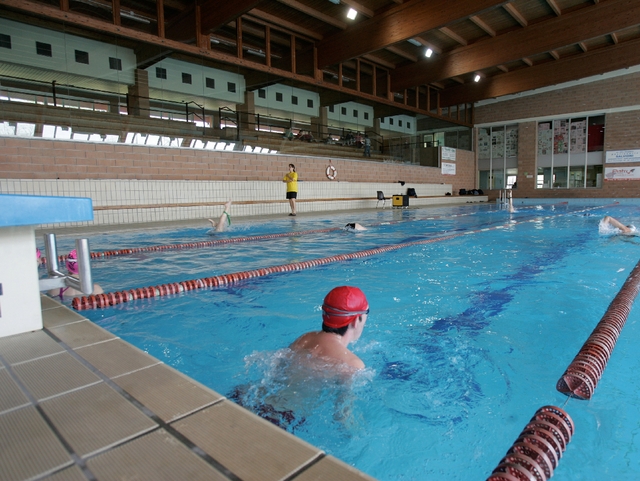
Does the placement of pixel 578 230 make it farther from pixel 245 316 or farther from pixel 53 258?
pixel 53 258

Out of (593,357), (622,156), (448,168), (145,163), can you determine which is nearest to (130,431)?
(593,357)

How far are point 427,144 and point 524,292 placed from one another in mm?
18512

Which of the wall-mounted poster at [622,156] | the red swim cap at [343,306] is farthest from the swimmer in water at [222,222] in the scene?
the wall-mounted poster at [622,156]

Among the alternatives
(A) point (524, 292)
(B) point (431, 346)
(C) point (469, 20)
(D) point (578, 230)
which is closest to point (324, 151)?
(C) point (469, 20)

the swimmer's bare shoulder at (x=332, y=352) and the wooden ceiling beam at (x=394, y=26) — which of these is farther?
the wooden ceiling beam at (x=394, y=26)

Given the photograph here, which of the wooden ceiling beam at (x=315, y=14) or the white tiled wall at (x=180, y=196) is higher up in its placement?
the wooden ceiling beam at (x=315, y=14)

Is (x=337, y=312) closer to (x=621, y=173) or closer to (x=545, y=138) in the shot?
(x=621, y=173)

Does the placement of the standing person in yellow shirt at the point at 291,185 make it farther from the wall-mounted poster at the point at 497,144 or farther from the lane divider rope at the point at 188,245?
the wall-mounted poster at the point at 497,144

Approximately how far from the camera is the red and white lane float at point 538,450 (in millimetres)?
1064

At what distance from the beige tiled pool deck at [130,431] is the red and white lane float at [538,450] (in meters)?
0.51

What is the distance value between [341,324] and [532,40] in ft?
50.3

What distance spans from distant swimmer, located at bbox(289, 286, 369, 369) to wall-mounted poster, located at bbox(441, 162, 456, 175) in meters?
21.1

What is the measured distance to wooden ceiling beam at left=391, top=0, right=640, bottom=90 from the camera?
1188 centimetres

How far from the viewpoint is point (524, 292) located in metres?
3.73
